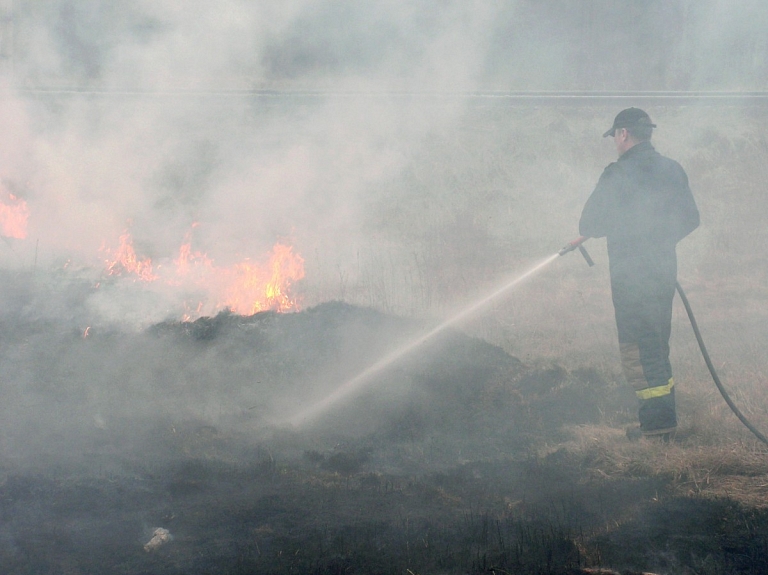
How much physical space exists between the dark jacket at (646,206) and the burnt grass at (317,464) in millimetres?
1489

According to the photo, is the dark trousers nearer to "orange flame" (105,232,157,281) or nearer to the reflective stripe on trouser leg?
the reflective stripe on trouser leg

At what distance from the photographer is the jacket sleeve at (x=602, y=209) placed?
14.0 ft

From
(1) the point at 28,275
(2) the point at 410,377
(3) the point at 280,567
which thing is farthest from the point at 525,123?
(3) the point at 280,567

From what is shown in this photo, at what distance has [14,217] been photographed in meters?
8.77

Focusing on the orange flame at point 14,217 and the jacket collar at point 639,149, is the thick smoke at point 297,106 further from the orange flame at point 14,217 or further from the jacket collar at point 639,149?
the jacket collar at point 639,149

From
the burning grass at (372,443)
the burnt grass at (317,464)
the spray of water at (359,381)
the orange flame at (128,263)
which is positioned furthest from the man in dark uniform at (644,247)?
the orange flame at (128,263)

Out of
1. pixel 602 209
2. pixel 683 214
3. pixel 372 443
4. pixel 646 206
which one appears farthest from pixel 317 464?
pixel 683 214

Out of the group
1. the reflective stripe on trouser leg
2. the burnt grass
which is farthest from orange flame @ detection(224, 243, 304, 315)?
the reflective stripe on trouser leg

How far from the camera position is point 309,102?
11227 mm

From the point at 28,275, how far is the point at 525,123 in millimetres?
9621

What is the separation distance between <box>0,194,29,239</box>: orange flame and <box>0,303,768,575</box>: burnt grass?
3.49 metres

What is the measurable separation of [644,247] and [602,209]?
41cm

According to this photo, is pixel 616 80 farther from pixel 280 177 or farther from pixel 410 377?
pixel 410 377

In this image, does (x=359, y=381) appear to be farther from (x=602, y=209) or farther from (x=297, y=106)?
(x=297, y=106)
